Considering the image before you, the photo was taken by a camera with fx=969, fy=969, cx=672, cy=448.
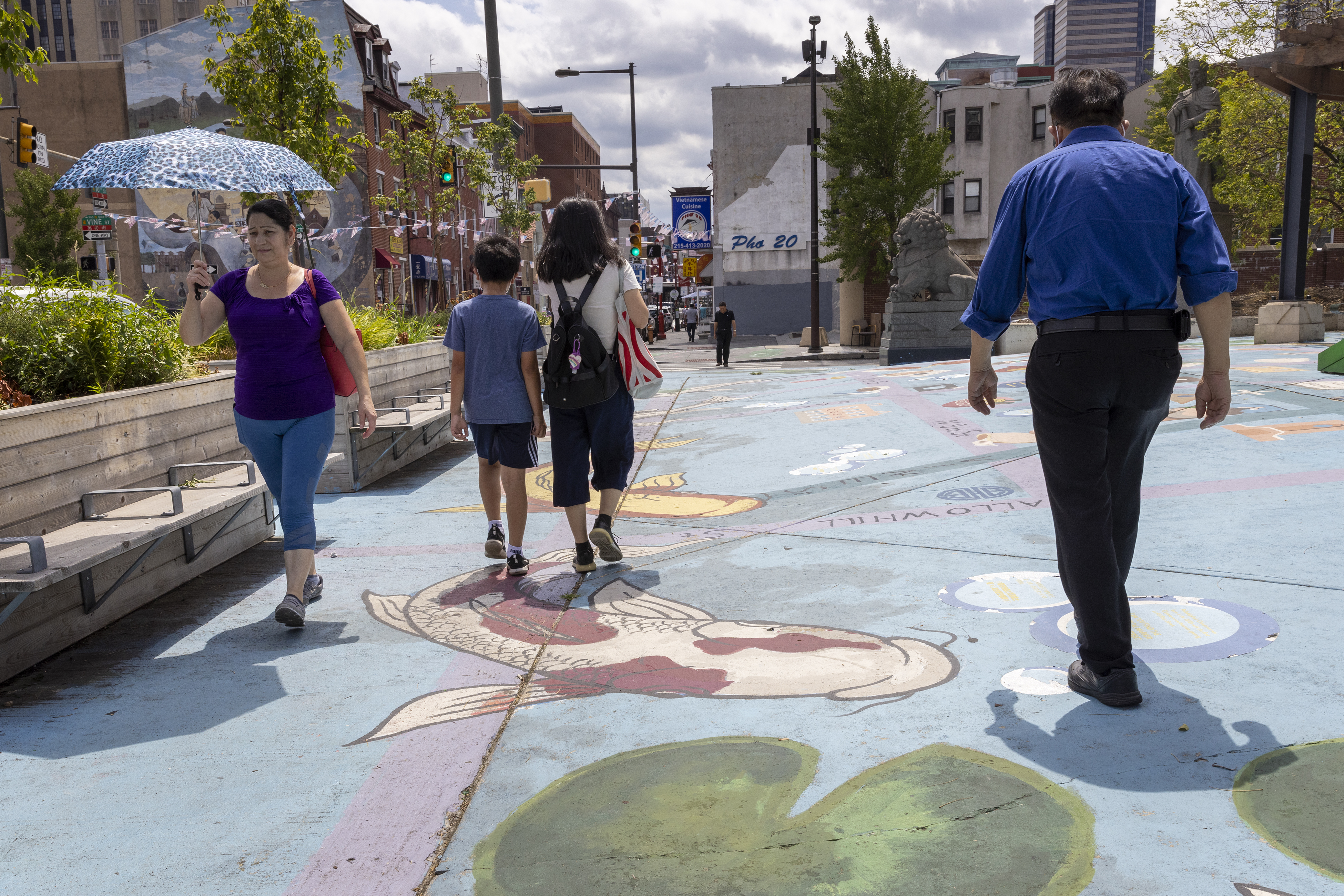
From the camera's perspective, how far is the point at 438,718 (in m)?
3.11

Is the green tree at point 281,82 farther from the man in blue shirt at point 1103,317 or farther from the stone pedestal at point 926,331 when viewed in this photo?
the stone pedestal at point 926,331

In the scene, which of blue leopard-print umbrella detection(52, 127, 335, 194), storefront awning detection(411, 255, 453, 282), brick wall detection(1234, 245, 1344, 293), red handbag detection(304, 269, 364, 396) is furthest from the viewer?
storefront awning detection(411, 255, 453, 282)

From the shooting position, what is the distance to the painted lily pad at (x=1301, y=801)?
205 cm

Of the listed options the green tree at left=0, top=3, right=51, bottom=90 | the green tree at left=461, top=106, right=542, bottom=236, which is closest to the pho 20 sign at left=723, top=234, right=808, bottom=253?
the green tree at left=461, top=106, right=542, bottom=236

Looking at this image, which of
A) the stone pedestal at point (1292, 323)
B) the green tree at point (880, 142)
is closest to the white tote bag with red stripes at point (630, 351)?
the stone pedestal at point (1292, 323)

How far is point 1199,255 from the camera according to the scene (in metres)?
2.70

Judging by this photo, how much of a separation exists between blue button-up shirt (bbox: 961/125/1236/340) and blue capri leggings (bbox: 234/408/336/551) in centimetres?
292

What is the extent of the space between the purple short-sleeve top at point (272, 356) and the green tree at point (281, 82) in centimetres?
924

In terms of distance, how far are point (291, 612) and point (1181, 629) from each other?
→ 3.41 metres

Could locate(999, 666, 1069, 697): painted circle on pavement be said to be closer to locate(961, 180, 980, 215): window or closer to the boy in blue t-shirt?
the boy in blue t-shirt

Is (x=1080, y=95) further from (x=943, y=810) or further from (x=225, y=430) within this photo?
(x=225, y=430)

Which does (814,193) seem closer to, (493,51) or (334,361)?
(493,51)

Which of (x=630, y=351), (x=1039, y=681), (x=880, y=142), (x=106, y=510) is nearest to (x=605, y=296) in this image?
(x=630, y=351)

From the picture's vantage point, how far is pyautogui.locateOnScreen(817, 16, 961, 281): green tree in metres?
30.1
